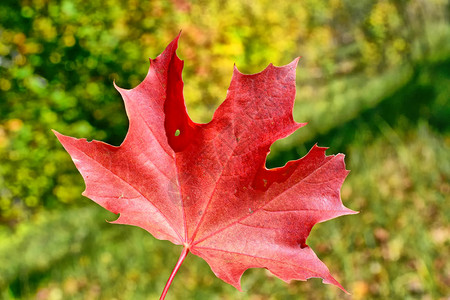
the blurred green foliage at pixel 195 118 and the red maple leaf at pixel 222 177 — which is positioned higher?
the red maple leaf at pixel 222 177

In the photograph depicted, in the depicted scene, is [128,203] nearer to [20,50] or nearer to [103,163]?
[103,163]

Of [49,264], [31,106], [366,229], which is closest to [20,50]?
[31,106]

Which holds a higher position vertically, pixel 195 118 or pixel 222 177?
pixel 222 177

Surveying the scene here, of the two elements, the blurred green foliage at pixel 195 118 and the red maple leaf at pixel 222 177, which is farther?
the blurred green foliage at pixel 195 118

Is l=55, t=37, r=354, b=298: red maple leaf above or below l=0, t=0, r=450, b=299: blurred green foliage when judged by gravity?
above
